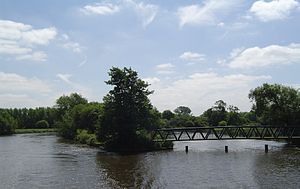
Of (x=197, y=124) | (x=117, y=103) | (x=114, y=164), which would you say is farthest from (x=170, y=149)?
(x=197, y=124)

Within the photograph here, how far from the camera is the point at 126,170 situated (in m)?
41.8

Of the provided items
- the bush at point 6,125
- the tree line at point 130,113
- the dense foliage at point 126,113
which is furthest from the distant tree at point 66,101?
the dense foliage at point 126,113

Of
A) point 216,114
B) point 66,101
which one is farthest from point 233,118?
point 66,101

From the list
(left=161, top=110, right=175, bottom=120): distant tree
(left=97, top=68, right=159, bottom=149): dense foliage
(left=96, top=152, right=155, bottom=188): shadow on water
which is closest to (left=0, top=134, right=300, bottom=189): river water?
(left=96, top=152, right=155, bottom=188): shadow on water

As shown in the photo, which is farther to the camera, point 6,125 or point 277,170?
point 6,125

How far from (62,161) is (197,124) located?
106 metres

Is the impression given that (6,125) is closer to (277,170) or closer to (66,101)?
(66,101)

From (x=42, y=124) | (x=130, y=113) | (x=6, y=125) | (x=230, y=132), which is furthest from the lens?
(x=42, y=124)

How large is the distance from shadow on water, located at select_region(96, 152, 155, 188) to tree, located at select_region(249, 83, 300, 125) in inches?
1459

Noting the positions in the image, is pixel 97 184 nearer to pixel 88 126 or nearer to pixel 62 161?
pixel 62 161

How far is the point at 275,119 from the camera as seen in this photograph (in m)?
80.5

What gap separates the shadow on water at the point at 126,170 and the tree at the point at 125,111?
8.61 metres

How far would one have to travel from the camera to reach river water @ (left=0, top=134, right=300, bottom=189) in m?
33.8

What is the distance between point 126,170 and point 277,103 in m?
49.4
